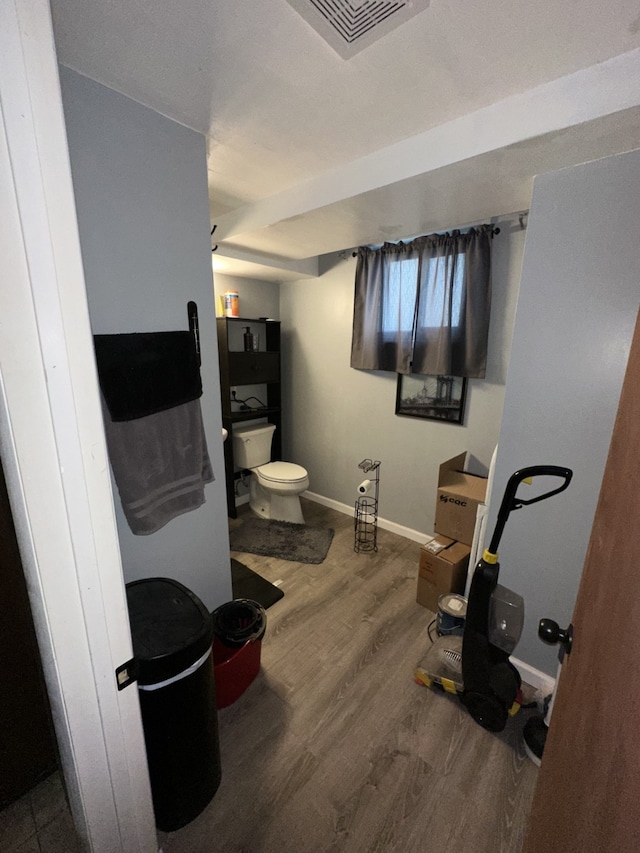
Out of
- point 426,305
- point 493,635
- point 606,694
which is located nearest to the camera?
point 606,694

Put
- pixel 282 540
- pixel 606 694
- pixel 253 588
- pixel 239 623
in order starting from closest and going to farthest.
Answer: pixel 606 694 → pixel 239 623 → pixel 253 588 → pixel 282 540

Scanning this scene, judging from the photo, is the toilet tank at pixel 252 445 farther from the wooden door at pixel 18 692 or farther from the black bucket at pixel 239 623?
the wooden door at pixel 18 692

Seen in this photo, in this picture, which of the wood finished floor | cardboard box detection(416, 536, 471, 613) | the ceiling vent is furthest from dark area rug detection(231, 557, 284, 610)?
the ceiling vent

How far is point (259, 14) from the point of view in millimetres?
865

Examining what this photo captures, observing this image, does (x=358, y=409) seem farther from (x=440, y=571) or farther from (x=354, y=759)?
(x=354, y=759)

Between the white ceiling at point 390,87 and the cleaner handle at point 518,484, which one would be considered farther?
the cleaner handle at point 518,484

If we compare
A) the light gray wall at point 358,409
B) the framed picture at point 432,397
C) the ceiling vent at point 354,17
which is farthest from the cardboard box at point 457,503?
the ceiling vent at point 354,17

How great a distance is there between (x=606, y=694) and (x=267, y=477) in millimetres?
2527

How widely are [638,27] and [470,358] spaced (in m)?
1.49

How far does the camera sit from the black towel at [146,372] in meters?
A: 1.14

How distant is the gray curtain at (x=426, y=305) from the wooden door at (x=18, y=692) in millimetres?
2339

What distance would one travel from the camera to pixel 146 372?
1229mm

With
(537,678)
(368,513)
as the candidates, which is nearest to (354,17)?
(537,678)

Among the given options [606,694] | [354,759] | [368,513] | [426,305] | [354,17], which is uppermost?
[354,17]
